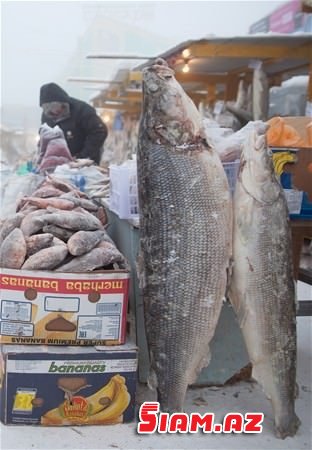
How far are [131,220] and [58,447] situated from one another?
1.22 m

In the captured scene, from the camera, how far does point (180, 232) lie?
7.95ft

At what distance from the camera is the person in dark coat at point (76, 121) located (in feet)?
20.9

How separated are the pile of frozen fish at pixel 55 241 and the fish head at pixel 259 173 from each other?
2.60 ft

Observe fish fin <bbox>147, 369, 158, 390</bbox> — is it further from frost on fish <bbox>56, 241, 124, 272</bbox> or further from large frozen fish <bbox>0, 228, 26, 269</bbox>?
large frozen fish <bbox>0, 228, 26, 269</bbox>

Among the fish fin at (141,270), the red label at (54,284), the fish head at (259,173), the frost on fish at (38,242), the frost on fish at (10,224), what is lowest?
the red label at (54,284)

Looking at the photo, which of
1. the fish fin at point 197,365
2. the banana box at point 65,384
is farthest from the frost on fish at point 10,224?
the fish fin at point 197,365

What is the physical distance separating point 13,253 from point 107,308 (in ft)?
1.74

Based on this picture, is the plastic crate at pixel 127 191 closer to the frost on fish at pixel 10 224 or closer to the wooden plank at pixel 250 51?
the frost on fish at pixel 10 224

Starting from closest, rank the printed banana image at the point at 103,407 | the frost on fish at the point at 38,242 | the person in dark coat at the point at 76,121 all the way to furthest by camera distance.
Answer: the printed banana image at the point at 103,407, the frost on fish at the point at 38,242, the person in dark coat at the point at 76,121

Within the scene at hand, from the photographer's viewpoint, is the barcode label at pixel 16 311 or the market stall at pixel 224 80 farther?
the market stall at pixel 224 80

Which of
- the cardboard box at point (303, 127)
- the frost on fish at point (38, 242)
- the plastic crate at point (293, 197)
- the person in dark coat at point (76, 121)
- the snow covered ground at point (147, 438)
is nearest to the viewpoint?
the snow covered ground at point (147, 438)

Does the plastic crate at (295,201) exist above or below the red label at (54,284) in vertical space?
above

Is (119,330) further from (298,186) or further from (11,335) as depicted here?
(298,186)

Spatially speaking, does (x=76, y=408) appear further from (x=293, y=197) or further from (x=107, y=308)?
(x=293, y=197)
